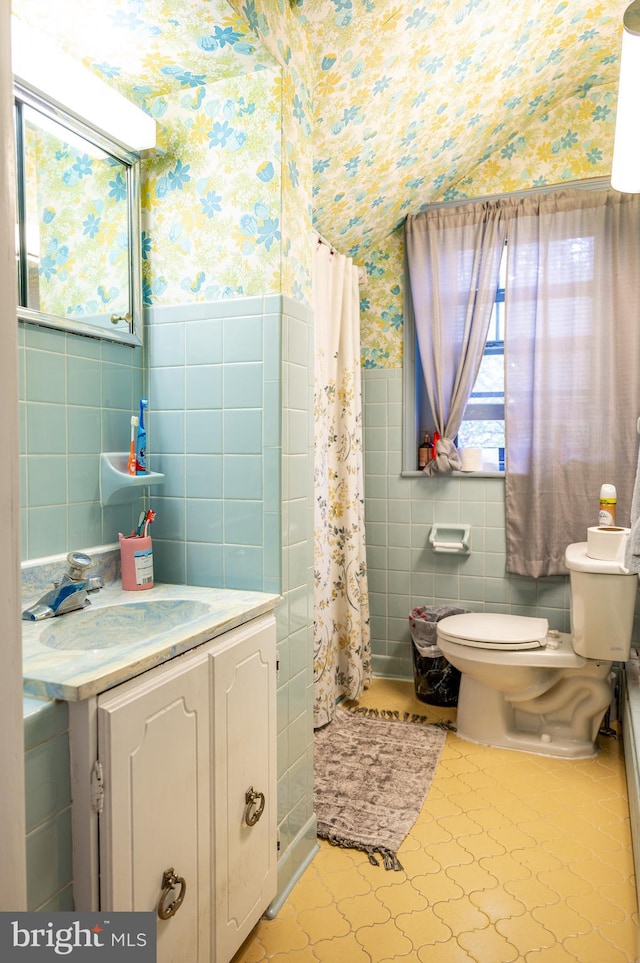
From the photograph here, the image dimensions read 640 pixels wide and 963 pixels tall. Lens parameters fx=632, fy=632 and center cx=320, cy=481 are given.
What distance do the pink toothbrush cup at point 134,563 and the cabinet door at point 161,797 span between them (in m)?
0.44

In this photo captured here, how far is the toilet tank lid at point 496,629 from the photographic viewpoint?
97.7 inches

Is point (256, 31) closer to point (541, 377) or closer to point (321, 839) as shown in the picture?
point (541, 377)

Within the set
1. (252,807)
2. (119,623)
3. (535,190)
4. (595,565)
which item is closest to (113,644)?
(119,623)

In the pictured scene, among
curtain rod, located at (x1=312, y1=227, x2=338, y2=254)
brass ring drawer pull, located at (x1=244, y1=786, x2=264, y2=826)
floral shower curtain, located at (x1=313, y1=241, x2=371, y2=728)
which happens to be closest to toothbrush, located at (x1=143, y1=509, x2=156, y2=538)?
brass ring drawer pull, located at (x1=244, y1=786, x2=264, y2=826)

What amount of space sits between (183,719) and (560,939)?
112 cm

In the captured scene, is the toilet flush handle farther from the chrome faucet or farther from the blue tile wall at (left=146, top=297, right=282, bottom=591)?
the chrome faucet

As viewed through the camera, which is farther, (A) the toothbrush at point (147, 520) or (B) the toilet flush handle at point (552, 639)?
Result: (B) the toilet flush handle at point (552, 639)

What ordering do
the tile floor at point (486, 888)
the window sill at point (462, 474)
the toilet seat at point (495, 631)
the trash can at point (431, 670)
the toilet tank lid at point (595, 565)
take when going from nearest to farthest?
1. the tile floor at point (486, 888)
2. the toilet tank lid at point (595, 565)
3. the toilet seat at point (495, 631)
4. the trash can at point (431, 670)
5. the window sill at point (462, 474)

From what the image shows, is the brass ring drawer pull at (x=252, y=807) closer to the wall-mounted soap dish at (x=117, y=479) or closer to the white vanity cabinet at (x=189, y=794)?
the white vanity cabinet at (x=189, y=794)

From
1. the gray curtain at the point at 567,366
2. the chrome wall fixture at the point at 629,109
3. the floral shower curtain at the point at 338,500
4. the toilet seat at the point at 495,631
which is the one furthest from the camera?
the gray curtain at the point at 567,366

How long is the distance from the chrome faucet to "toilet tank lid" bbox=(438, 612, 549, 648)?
5.20 ft

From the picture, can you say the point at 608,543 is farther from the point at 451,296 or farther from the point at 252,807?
the point at 252,807

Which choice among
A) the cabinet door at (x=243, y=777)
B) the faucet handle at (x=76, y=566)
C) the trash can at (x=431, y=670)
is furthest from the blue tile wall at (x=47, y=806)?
the trash can at (x=431, y=670)

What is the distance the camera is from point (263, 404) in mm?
1668
